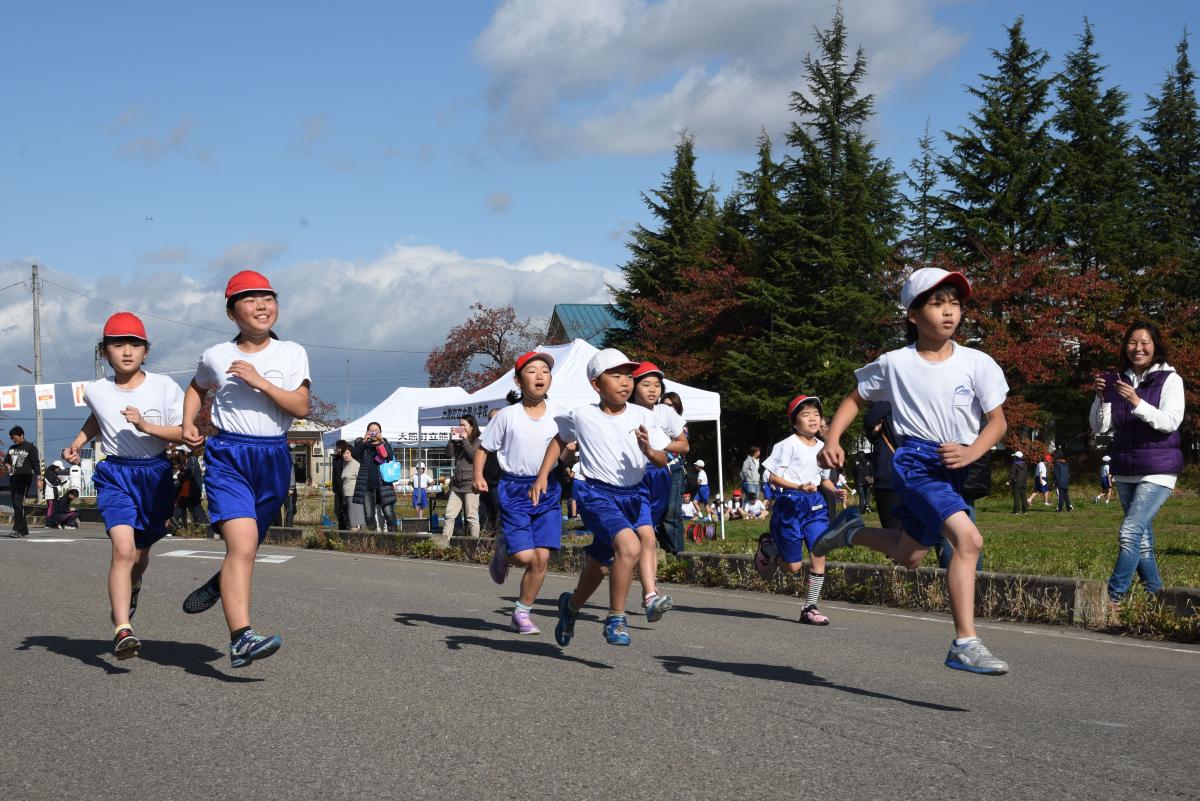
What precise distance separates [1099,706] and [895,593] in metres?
4.86

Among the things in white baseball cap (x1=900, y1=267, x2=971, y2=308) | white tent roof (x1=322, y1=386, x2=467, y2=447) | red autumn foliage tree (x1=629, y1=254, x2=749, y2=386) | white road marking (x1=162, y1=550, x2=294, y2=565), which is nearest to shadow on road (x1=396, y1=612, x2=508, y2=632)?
white baseball cap (x1=900, y1=267, x2=971, y2=308)

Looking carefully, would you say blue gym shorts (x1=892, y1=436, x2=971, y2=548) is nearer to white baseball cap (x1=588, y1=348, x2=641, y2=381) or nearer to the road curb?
white baseball cap (x1=588, y1=348, x2=641, y2=381)

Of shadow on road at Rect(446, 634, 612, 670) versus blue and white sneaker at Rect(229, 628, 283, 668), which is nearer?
blue and white sneaker at Rect(229, 628, 283, 668)

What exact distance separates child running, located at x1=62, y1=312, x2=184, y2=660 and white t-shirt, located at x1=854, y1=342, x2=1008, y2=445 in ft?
12.6

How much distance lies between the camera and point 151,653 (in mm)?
7637

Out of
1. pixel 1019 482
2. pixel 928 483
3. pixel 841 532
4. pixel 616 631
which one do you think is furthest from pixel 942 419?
pixel 1019 482

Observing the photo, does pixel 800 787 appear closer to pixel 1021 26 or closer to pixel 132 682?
pixel 132 682

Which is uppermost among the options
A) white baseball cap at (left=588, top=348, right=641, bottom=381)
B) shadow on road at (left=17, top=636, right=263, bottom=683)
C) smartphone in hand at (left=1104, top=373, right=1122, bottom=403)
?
white baseball cap at (left=588, top=348, right=641, bottom=381)

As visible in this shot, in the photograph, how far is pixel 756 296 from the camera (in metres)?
44.6

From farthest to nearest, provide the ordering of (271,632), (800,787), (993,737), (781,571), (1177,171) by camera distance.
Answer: (1177,171) < (781,571) < (271,632) < (993,737) < (800,787)

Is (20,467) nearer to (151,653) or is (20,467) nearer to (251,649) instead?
(151,653)

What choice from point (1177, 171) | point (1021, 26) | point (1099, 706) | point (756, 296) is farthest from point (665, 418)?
point (1177, 171)

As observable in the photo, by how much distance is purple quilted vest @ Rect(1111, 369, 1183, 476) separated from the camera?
30.2ft

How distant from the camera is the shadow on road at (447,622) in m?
9.08
